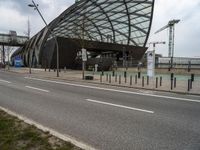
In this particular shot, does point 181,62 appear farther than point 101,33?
No

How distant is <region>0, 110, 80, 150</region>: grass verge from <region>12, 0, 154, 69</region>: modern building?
133ft

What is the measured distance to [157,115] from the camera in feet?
29.8

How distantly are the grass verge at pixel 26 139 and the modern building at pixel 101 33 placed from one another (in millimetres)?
40500

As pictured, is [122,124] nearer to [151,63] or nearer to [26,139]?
[26,139]

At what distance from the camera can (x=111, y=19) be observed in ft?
223

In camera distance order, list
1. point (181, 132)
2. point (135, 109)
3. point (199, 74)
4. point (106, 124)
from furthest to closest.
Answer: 1. point (199, 74)
2. point (135, 109)
3. point (106, 124)
4. point (181, 132)

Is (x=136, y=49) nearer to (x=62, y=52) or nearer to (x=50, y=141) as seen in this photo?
(x=62, y=52)

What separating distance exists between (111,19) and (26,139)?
211ft

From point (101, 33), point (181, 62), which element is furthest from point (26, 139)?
point (101, 33)

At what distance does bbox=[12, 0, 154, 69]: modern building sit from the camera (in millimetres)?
55938

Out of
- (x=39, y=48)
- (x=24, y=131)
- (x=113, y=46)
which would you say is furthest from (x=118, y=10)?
(x=24, y=131)

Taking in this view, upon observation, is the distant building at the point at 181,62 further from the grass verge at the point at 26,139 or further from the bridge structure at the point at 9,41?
the bridge structure at the point at 9,41

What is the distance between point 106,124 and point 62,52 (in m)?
49.7

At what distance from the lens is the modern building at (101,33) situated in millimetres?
55938
